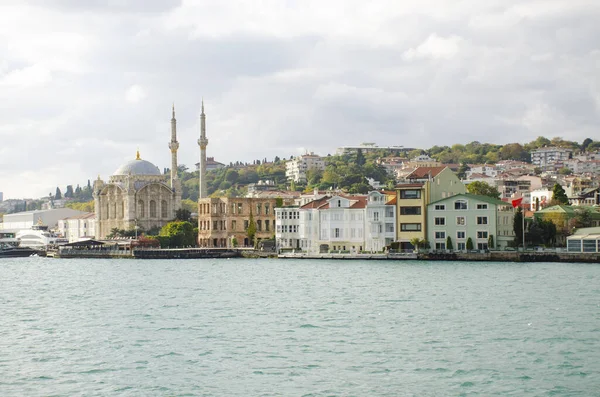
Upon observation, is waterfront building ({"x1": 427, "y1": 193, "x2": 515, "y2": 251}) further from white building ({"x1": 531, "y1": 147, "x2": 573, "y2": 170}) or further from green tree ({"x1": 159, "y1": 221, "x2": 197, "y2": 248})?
white building ({"x1": 531, "y1": 147, "x2": 573, "y2": 170})

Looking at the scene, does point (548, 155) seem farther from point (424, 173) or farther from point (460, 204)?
point (460, 204)

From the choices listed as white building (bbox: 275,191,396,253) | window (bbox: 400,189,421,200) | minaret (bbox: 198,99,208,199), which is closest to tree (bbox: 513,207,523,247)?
window (bbox: 400,189,421,200)

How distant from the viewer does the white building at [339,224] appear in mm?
71625

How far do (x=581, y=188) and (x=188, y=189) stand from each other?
297ft

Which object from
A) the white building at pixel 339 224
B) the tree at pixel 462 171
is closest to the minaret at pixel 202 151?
the white building at pixel 339 224

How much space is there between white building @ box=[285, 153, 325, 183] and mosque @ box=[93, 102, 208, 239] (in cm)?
6170

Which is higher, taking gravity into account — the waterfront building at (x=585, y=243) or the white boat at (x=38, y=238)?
the white boat at (x=38, y=238)

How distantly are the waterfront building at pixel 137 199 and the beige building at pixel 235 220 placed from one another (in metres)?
18.4

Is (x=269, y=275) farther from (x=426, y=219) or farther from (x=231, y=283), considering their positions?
(x=426, y=219)

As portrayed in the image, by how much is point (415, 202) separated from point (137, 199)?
51.7 metres

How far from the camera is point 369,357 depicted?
25.7m

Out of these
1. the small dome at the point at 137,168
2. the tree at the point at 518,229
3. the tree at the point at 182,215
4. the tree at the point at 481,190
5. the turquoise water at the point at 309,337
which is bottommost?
the turquoise water at the point at 309,337

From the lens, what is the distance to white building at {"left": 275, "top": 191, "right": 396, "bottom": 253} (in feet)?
235

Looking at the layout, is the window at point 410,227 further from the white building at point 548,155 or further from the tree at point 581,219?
the white building at point 548,155
